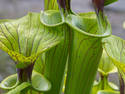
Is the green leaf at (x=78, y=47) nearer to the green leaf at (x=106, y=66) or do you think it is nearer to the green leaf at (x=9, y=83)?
the green leaf at (x=9, y=83)

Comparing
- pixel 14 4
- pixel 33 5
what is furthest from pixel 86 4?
pixel 14 4

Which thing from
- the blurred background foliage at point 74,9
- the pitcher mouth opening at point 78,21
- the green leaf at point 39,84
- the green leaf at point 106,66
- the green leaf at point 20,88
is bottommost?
the blurred background foliage at point 74,9

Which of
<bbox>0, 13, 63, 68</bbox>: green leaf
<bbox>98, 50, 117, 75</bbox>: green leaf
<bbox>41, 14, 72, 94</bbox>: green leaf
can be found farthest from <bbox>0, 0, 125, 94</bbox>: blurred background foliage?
<bbox>0, 13, 63, 68</bbox>: green leaf

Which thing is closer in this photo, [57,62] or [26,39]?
[26,39]

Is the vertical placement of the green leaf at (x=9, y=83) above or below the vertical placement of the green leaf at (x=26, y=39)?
below

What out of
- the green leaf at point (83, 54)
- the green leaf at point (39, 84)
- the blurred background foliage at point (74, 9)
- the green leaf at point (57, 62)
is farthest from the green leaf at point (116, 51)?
the blurred background foliage at point (74, 9)

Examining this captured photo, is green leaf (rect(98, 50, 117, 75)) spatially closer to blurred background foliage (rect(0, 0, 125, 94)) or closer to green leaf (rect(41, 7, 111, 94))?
green leaf (rect(41, 7, 111, 94))

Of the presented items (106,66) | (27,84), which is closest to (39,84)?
(27,84)

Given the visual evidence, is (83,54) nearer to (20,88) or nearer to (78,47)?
(78,47)
